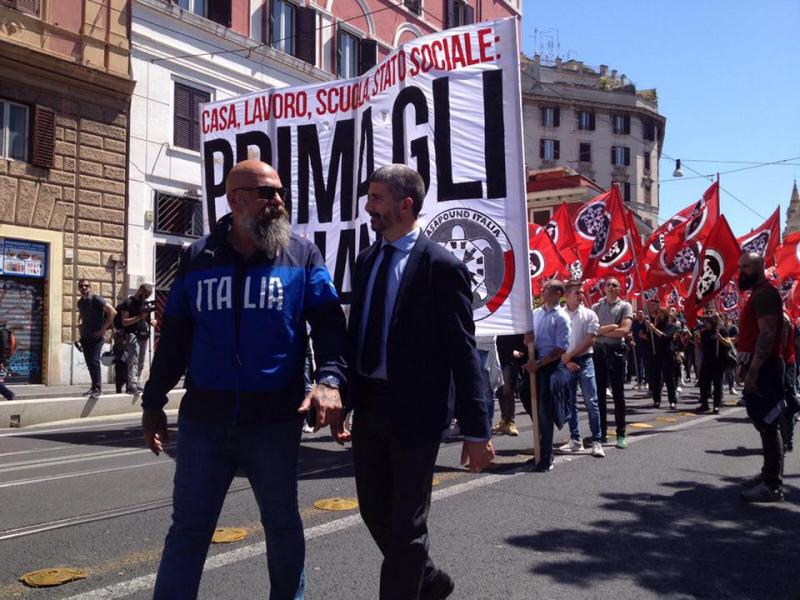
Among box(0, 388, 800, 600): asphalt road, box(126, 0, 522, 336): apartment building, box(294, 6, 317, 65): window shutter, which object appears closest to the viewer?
box(0, 388, 800, 600): asphalt road

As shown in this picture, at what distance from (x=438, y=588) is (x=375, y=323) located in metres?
1.19

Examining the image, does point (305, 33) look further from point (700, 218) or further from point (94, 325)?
point (94, 325)

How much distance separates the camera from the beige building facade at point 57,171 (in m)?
16.3

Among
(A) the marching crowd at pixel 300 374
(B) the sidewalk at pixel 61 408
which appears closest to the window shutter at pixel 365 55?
(B) the sidewalk at pixel 61 408

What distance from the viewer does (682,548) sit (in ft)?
15.2

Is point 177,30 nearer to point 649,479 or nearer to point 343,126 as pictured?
point 343,126

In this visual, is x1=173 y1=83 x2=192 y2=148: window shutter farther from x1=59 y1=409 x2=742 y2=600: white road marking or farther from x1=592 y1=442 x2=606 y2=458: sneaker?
x1=59 y1=409 x2=742 y2=600: white road marking

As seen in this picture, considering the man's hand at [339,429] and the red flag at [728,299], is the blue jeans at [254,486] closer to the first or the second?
the man's hand at [339,429]

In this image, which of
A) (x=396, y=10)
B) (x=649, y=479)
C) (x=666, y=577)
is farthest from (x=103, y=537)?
(x=396, y=10)

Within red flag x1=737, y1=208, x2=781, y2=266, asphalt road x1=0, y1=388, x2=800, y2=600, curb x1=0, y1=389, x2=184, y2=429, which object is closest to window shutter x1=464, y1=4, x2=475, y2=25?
red flag x1=737, y1=208, x2=781, y2=266

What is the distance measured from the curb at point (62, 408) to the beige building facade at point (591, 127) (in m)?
60.2

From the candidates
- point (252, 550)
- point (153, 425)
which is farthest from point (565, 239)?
point (153, 425)

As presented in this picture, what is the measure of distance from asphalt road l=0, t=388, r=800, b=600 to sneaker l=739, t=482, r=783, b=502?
0.09m

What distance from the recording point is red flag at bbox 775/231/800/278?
16719 mm
